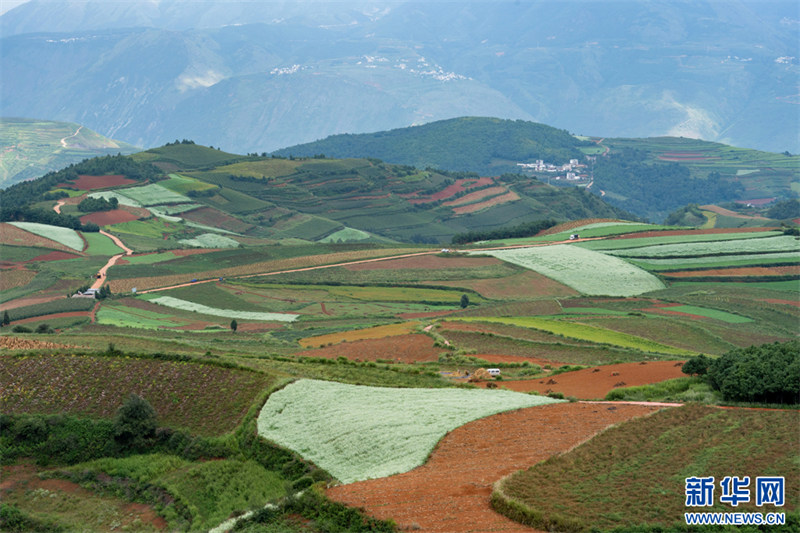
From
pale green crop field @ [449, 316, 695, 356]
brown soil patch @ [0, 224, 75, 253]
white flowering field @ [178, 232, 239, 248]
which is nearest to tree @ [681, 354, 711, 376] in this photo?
pale green crop field @ [449, 316, 695, 356]

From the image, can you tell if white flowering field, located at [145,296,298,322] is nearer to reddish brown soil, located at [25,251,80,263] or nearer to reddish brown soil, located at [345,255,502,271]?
reddish brown soil, located at [345,255,502,271]

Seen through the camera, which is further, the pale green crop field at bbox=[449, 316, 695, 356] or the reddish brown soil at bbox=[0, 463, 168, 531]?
the pale green crop field at bbox=[449, 316, 695, 356]

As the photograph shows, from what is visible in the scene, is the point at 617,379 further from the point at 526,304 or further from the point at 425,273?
the point at 425,273

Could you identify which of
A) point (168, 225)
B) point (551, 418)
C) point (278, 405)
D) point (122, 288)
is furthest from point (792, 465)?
point (168, 225)

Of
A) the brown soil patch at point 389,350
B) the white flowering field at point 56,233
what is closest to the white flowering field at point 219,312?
the brown soil patch at point 389,350

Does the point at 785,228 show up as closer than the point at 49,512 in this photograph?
No

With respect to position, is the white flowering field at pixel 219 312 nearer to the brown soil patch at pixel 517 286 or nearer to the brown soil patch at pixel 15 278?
the brown soil patch at pixel 15 278
